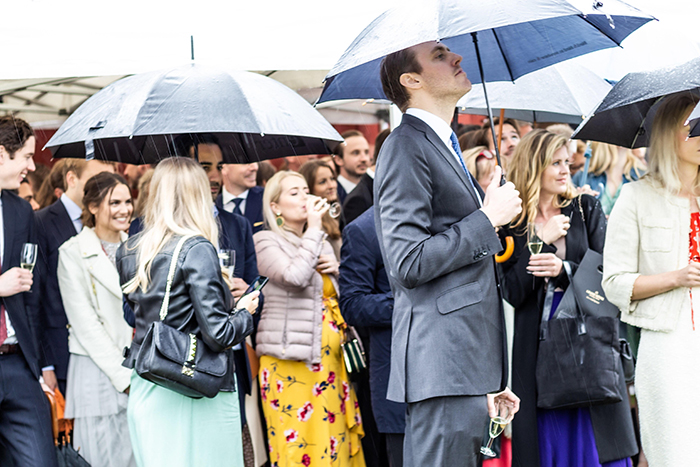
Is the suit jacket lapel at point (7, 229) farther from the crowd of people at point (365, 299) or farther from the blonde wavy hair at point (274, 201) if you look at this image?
the blonde wavy hair at point (274, 201)

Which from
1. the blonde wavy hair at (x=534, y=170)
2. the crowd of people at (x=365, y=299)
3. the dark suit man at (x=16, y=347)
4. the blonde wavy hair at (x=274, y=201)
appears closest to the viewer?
the crowd of people at (x=365, y=299)

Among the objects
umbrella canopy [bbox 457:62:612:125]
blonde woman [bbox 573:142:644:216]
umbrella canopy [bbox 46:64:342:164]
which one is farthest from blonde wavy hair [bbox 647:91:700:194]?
blonde woman [bbox 573:142:644:216]

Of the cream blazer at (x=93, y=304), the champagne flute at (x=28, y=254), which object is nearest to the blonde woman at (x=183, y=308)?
the champagne flute at (x=28, y=254)

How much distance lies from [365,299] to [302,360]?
0.58 meters

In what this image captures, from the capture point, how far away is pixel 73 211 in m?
5.27

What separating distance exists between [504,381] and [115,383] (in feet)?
9.34

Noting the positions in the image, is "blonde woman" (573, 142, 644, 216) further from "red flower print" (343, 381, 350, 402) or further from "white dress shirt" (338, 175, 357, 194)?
"red flower print" (343, 381, 350, 402)

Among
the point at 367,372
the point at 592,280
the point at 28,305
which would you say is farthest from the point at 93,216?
the point at 592,280

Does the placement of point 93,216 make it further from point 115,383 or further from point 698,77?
point 698,77

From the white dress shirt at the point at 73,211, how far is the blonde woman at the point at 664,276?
3371 mm

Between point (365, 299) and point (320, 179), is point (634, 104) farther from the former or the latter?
point (320, 179)

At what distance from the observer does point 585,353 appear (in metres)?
4.01

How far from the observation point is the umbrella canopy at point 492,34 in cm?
262

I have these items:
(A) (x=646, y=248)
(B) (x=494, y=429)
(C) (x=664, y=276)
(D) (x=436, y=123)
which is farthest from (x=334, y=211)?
(B) (x=494, y=429)
